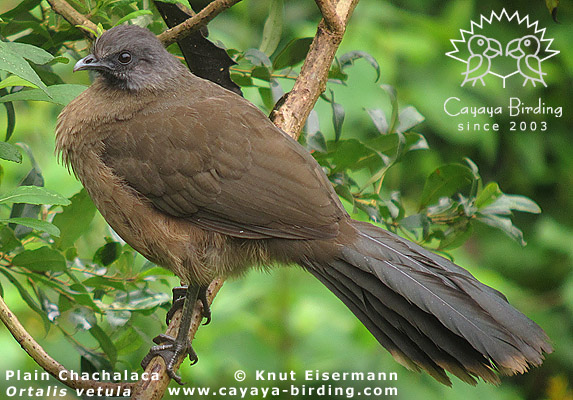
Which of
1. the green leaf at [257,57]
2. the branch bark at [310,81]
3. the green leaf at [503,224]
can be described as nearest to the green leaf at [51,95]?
the branch bark at [310,81]

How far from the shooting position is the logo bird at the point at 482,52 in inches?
209

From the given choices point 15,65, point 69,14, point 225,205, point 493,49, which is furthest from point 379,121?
point 493,49

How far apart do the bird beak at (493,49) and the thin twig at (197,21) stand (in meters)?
3.48

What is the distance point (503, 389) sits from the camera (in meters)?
4.59

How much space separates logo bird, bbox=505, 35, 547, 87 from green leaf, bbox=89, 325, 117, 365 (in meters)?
4.05

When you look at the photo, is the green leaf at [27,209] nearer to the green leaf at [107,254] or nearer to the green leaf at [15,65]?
the green leaf at [107,254]

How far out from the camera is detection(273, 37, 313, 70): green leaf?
2697 millimetres

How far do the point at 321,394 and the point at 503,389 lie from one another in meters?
1.54

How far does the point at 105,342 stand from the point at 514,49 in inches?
165

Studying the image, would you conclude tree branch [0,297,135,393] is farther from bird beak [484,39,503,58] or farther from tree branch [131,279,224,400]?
bird beak [484,39,503,58]

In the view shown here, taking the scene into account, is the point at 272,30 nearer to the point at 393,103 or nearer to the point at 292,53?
the point at 292,53

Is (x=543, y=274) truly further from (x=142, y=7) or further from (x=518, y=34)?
(x=142, y=7)

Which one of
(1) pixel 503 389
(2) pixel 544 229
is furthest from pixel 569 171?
(1) pixel 503 389

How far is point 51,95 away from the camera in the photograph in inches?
77.4
